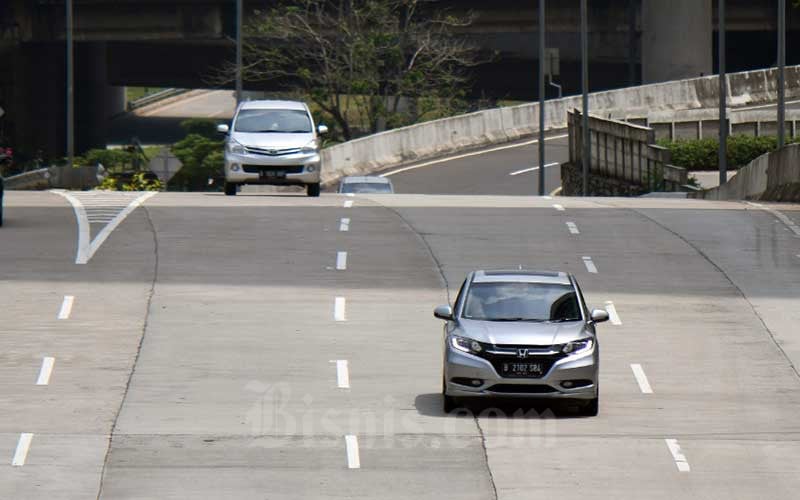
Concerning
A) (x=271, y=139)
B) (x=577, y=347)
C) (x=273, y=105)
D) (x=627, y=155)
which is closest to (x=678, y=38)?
(x=627, y=155)

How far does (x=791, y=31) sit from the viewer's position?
108562mm

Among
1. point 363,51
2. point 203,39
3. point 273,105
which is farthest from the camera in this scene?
point 203,39

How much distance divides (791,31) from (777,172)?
64.6 metres

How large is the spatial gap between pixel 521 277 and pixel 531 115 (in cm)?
6527

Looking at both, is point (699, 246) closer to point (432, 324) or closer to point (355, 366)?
point (432, 324)

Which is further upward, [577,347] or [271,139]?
[271,139]

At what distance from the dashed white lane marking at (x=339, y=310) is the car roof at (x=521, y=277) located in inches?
233

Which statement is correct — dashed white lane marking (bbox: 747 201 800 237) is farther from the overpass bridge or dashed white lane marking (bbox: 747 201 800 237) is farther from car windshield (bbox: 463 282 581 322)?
the overpass bridge

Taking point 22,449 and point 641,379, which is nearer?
point 22,449

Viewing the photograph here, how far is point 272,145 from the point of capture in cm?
3947

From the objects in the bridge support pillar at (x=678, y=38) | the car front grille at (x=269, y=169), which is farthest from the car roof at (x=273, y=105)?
the bridge support pillar at (x=678, y=38)

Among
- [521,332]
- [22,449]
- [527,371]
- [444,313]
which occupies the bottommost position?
[22,449]

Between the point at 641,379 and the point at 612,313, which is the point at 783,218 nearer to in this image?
the point at 612,313

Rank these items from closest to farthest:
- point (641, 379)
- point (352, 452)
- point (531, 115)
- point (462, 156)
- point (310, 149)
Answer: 1. point (352, 452)
2. point (641, 379)
3. point (310, 149)
4. point (462, 156)
5. point (531, 115)
